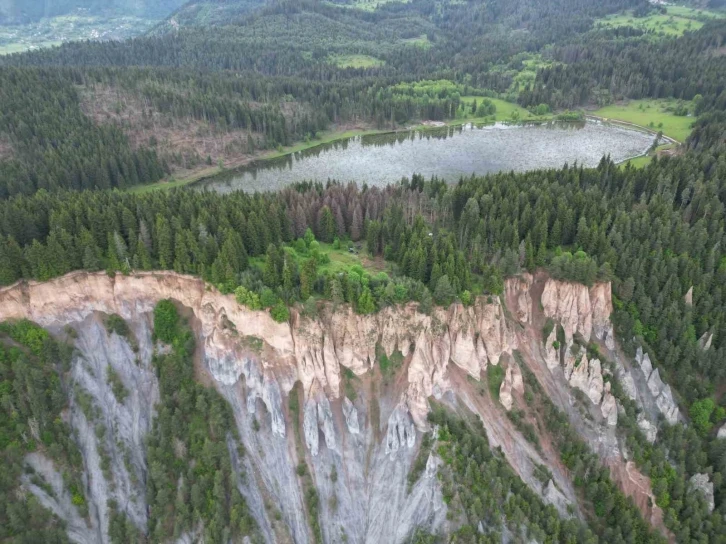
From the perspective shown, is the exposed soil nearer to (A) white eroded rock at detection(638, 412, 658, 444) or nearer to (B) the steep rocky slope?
(B) the steep rocky slope

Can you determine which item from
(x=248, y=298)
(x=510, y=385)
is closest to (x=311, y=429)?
(x=248, y=298)

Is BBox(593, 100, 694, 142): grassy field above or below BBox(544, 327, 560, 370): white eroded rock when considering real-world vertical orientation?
above

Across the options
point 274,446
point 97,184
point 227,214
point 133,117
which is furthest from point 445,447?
point 133,117

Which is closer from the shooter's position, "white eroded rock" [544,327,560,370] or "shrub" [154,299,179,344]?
"shrub" [154,299,179,344]

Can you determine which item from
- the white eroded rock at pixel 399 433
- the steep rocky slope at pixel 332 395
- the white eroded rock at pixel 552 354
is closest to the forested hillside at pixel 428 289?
the white eroded rock at pixel 552 354

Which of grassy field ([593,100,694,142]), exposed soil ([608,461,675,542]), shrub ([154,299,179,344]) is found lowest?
exposed soil ([608,461,675,542])

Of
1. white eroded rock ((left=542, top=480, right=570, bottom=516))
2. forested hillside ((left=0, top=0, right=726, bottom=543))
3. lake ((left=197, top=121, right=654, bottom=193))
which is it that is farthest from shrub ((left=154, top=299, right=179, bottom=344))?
lake ((left=197, top=121, right=654, bottom=193))
